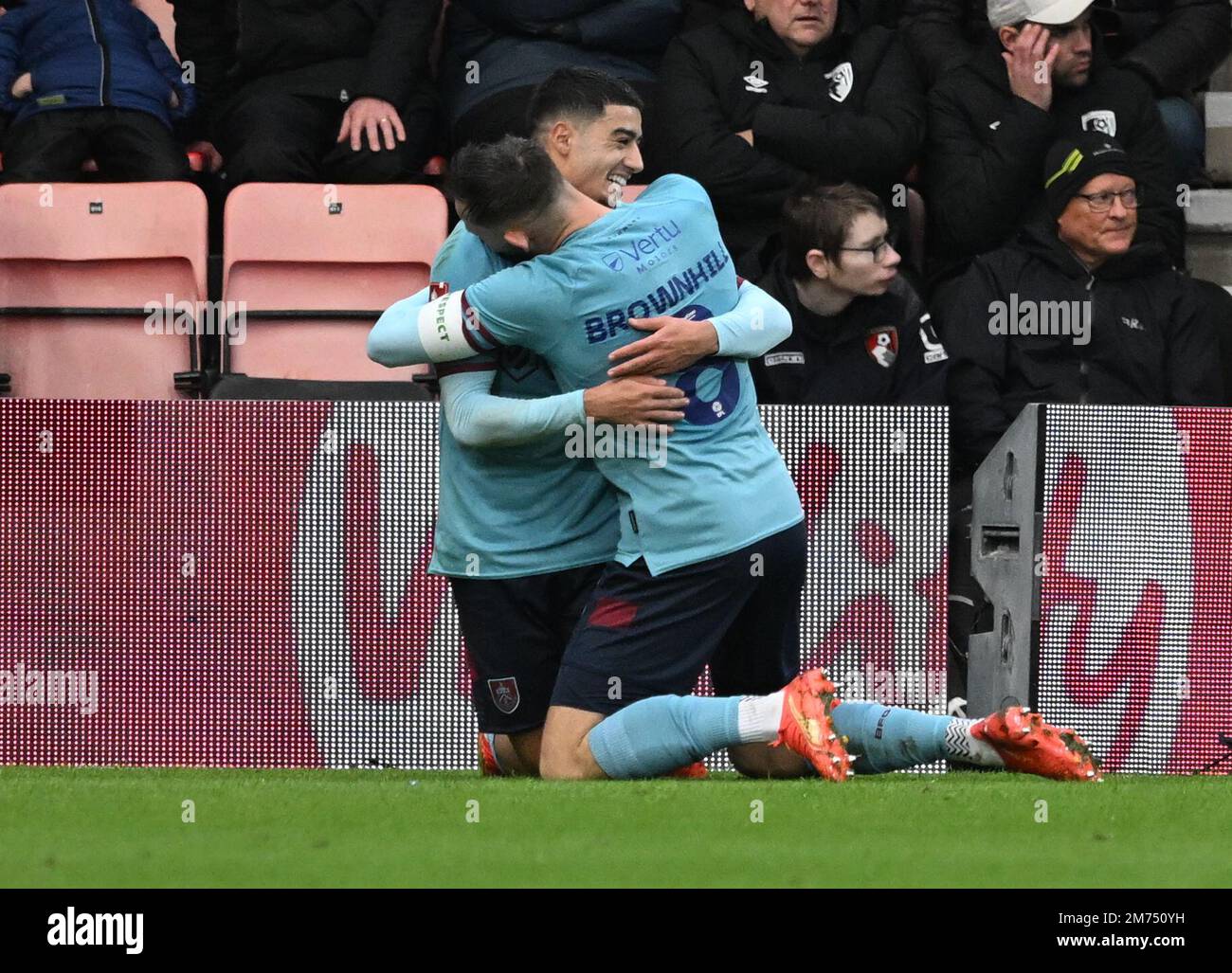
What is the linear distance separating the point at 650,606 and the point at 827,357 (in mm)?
2502

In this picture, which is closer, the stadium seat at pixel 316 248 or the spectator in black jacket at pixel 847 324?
the spectator in black jacket at pixel 847 324

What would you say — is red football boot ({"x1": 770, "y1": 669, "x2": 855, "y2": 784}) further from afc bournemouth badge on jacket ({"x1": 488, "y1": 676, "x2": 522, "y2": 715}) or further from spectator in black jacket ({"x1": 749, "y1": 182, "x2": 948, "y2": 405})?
spectator in black jacket ({"x1": 749, "y1": 182, "x2": 948, "y2": 405})

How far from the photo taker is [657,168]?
8.30 m

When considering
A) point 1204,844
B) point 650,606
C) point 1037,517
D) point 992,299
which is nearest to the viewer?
point 1204,844

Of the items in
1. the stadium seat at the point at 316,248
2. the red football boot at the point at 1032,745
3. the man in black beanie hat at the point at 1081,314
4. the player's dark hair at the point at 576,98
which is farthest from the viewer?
the stadium seat at the point at 316,248

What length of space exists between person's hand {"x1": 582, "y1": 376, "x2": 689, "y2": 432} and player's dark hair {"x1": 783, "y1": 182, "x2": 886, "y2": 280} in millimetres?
2452

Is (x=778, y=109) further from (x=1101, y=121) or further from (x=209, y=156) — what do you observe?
(x=209, y=156)

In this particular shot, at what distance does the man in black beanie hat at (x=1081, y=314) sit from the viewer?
7594 mm

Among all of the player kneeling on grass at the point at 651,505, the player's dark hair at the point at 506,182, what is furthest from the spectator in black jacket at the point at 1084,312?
the player's dark hair at the point at 506,182

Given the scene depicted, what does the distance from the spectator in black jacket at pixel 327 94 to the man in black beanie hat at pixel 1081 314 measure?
7.56 ft

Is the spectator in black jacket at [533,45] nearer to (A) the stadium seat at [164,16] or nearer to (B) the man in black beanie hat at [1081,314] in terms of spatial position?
(A) the stadium seat at [164,16]

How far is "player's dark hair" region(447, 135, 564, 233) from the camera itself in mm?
4844
